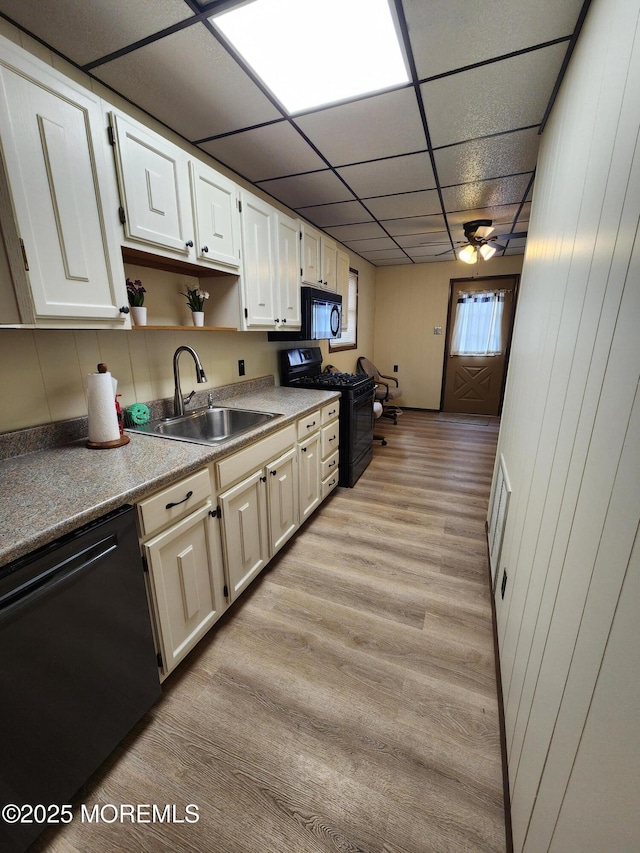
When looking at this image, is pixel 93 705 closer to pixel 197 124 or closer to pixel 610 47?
pixel 610 47

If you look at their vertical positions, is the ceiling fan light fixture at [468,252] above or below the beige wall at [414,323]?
above

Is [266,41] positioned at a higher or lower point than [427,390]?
higher

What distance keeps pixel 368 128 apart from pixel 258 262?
0.93 metres

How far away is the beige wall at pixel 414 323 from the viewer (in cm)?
539

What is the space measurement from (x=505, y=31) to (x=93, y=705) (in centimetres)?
273

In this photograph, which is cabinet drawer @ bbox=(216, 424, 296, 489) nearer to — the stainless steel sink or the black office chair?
the stainless steel sink

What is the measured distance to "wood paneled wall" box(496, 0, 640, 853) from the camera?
528 millimetres

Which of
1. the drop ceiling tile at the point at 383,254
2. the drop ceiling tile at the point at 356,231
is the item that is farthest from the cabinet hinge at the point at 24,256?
the drop ceiling tile at the point at 383,254

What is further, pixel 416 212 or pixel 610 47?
pixel 416 212

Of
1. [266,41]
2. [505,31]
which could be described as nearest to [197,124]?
[266,41]

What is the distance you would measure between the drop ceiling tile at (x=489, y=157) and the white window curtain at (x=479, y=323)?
298 cm

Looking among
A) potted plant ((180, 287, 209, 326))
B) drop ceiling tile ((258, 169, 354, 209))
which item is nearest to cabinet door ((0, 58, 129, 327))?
potted plant ((180, 287, 209, 326))

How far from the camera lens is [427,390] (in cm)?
582

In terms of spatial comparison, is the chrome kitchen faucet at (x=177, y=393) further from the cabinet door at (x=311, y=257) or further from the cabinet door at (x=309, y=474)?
the cabinet door at (x=311, y=257)
